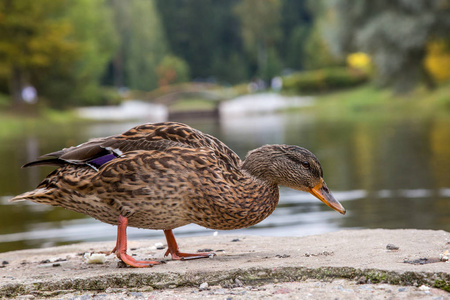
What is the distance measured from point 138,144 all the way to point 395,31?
26801 millimetres

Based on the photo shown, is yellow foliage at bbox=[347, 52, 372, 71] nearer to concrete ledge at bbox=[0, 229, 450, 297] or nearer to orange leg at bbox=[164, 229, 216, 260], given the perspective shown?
concrete ledge at bbox=[0, 229, 450, 297]

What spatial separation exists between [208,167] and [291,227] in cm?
270

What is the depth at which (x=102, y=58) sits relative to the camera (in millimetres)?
47094

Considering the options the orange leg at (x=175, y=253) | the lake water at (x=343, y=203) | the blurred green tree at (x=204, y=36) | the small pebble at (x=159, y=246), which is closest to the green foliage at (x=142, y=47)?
the blurred green tree at (x=204, y=36)

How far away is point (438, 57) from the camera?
3206 cm

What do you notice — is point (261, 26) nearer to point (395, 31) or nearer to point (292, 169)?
point (395, 31)

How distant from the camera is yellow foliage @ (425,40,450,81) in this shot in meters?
31.9

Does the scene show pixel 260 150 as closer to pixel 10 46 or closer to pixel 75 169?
pixel 75 169

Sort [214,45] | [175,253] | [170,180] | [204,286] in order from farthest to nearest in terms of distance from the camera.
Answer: [214,45]
[175,253]
[170,180]
[204,286]

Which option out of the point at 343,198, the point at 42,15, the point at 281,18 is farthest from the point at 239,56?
the point at 343,198

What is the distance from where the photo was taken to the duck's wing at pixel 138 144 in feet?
13.7

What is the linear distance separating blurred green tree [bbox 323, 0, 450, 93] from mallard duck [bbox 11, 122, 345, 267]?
1032 inches

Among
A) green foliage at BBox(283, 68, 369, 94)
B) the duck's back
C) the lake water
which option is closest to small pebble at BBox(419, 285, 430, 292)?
the duck's back

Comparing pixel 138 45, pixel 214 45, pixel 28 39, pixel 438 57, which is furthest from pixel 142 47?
pixel 438 57
